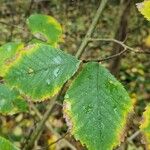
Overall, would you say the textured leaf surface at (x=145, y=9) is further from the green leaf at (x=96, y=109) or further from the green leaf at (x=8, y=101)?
the green leaf at (x=8, y=101)

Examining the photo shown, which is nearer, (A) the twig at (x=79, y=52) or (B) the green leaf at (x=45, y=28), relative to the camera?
(A) the twig at (x=79, y=52)

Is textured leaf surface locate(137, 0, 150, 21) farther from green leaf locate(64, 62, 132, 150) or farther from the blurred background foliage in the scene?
the blurred background foliage

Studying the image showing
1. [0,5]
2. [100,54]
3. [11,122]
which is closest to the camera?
[11,122]

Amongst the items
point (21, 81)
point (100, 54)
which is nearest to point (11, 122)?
point (100, 54)

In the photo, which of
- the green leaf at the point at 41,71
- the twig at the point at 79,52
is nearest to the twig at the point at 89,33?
the twig at the point at 79,52

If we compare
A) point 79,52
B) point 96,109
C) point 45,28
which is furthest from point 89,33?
point 45,28

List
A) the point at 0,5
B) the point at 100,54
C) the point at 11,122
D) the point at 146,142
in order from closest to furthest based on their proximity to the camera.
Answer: the point at 146,142 < the point at 11,122 < the point at 100,54 < the point at 0,5

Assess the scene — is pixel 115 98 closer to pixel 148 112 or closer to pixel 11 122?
pixel 148 112
